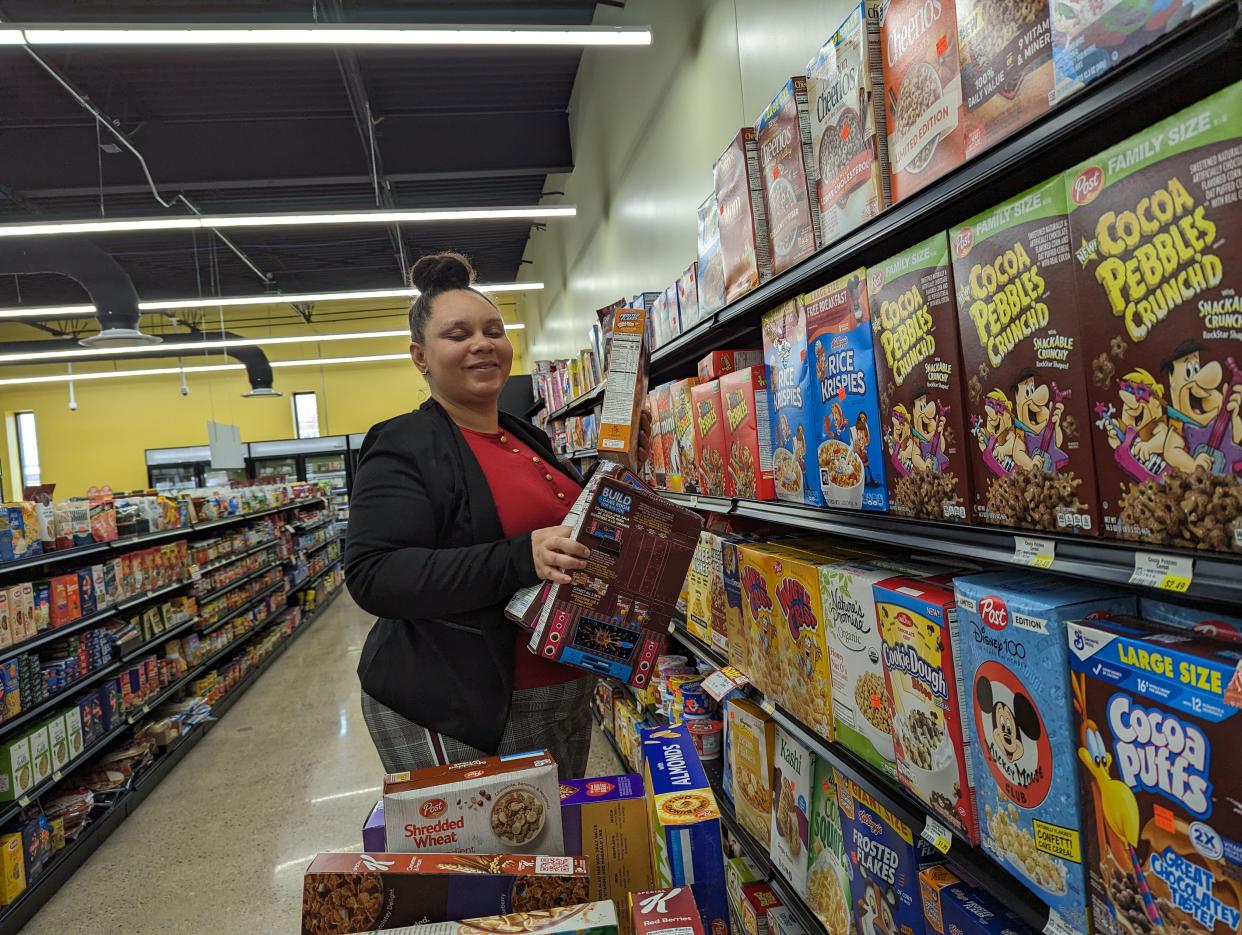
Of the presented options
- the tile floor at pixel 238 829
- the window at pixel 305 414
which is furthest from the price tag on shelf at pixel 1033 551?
the window at pixel 305 414

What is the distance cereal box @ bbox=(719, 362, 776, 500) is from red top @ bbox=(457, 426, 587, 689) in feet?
1.62

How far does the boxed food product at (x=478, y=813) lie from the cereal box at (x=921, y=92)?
1148 mm

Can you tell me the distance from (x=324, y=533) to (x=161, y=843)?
833 cm

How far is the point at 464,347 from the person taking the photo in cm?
164

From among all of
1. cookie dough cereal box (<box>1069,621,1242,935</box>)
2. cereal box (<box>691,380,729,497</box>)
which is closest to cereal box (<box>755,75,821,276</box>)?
cereal box (<box>691,380,729,497</box>)

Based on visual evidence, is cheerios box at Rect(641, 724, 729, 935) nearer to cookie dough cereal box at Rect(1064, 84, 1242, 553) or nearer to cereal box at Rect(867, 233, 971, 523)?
cereal box at Rect(867, 233, 971, 523)

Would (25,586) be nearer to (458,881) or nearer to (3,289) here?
(458,881)

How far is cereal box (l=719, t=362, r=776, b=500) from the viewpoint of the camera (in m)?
1.84

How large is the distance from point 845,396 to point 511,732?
→ 1.04 m

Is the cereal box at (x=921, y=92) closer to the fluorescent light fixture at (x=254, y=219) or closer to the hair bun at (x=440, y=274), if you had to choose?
the hair bun at (x=440, y=274)

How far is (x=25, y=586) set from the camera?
352cm

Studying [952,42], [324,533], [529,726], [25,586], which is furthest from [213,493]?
[952,42]

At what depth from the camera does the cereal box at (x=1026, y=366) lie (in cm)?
90

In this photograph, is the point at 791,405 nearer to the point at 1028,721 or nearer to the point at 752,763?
the point at 1028,721
